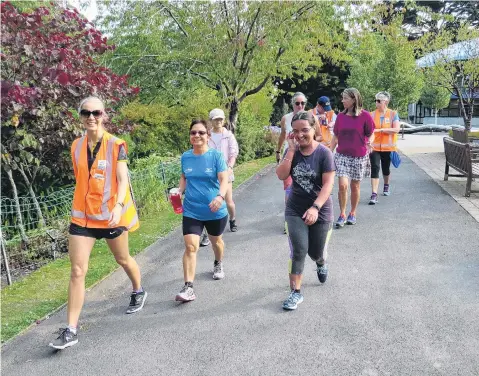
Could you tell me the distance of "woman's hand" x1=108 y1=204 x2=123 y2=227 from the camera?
3666 millimetres

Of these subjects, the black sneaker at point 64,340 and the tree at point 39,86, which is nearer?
the black sneaker at point 64,340

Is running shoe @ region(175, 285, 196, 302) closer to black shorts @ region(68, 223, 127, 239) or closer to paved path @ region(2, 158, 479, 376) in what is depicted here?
paved path @ region(2, 158, 479, 376)

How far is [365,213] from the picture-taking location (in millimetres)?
7641

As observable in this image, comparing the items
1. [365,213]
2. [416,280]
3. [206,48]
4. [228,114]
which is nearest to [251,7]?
[206,48]

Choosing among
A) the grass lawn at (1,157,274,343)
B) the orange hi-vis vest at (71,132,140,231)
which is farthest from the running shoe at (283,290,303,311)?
the grass lawn at (1,157,274,343)

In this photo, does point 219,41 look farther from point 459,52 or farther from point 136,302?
point 459,52

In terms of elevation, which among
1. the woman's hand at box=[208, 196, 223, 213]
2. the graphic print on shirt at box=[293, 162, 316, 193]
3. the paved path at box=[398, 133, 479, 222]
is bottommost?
the paved path at box=[398, 133, 479, 222]

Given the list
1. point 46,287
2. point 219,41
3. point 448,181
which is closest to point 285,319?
point 46,287

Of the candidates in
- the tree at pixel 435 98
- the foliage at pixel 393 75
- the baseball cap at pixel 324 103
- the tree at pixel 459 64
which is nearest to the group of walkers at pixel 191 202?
the baseball cap at pixel 324 103

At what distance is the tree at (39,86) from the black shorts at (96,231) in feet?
8.52

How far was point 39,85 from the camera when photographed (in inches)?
245

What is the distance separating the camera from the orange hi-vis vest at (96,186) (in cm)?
371

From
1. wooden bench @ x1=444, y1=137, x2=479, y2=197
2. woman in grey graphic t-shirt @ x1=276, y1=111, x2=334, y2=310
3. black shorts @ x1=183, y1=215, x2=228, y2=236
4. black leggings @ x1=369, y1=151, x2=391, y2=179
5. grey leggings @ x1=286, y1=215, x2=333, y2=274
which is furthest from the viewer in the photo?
wooden bench @ x1=444, y1=137, x2=479, y2=197

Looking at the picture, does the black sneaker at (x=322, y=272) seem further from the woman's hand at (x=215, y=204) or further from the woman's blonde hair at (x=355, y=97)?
the woman's blonde hair at (x=355, y=97)
